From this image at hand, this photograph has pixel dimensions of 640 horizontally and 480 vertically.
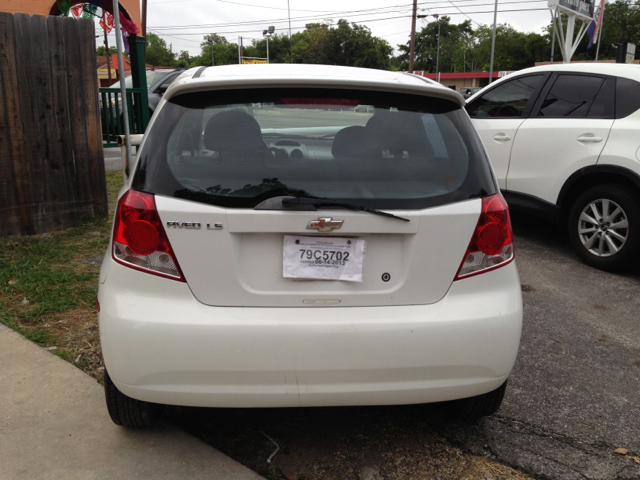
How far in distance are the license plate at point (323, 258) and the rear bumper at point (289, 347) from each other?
0.13 meters

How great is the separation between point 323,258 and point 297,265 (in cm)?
10

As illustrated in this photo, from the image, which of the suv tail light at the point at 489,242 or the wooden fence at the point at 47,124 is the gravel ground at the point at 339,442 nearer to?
the suv tail light at the point at 489,242

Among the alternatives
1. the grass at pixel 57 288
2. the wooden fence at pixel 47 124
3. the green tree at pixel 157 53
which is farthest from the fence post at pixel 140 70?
the green tree at pixel 157 53

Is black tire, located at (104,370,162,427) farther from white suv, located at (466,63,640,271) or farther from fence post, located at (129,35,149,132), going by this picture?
fence post, located at (129,35,149,132)

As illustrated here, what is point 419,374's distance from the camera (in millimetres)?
2207

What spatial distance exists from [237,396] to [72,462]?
85 centimetres

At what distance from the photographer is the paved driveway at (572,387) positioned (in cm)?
257

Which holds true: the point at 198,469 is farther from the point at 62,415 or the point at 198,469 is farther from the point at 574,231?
the point at 574,231

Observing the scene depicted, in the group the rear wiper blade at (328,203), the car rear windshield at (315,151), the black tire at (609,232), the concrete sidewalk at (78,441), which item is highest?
the car rear windshield at (315,151)

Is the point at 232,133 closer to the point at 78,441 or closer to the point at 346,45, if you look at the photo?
the point at 78,441

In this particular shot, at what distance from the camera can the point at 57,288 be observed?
4312 millimetres

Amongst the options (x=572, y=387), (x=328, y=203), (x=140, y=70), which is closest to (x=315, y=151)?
(x=328, y=203)

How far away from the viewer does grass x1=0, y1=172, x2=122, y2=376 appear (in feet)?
11.6

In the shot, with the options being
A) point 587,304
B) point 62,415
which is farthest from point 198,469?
point 587,304
